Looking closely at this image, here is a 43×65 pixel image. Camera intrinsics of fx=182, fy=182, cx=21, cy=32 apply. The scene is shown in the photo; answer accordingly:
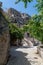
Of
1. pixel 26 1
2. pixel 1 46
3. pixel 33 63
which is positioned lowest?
pixel 33 63

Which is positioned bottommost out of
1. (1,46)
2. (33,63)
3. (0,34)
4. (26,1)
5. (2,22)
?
(33,63)

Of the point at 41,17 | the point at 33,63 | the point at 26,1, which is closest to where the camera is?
the point at 26,1

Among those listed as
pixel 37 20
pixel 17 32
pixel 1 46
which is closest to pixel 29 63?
pixel 1 46

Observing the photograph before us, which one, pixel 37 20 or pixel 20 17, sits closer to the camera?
pixel 37 20

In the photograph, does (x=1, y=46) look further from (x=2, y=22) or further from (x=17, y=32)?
(x=17, y=32)

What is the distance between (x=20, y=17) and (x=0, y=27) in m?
37.6

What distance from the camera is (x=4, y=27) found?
9.24 metres

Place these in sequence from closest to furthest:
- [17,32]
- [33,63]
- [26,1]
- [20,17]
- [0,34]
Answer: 1. [26,1]
2. [0,34]
3. [33,63]
4. [17,32]
5. [20,17]

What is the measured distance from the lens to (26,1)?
17.0ft

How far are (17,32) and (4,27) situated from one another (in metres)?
A: 18.2

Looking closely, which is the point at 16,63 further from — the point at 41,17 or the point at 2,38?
the point at 41,17

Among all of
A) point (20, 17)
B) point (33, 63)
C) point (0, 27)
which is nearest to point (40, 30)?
→ point (33, 63)

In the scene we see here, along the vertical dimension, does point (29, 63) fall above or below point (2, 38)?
below

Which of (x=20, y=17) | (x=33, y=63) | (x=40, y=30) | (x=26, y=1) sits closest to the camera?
(x=26, y=1)
